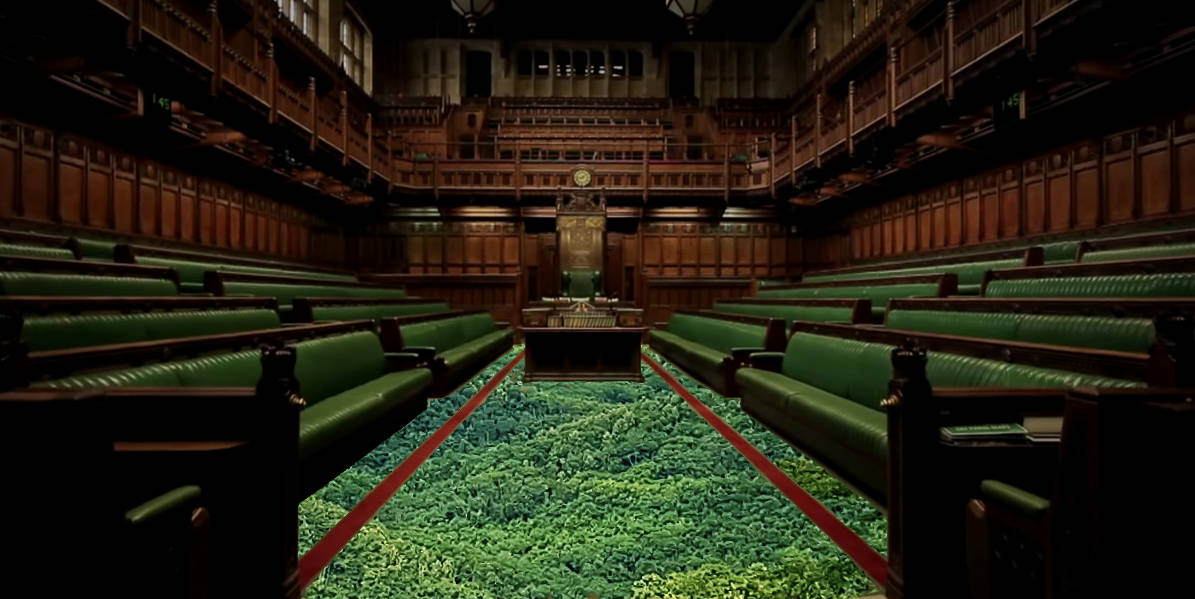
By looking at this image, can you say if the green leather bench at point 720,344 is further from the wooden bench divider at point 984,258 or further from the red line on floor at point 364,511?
the wooden bench divider at point 984,258

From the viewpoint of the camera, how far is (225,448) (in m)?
1.57

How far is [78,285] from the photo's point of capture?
3482 millimetres

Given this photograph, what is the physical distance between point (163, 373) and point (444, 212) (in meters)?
11.3

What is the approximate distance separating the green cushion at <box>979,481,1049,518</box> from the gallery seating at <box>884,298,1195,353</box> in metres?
0.68

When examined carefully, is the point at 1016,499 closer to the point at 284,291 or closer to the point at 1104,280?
the point at 1104,280

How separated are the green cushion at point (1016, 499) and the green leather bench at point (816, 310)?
3.71 m

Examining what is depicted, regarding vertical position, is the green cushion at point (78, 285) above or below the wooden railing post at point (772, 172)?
below

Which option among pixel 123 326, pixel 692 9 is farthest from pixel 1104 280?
pixel 692 9

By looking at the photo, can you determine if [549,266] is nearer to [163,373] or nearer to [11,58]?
[11,58]

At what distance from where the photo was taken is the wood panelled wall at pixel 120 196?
6.00 m

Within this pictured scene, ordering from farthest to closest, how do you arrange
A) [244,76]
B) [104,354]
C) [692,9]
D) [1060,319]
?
[692,9] → [244,76] → [1060,319] → [104,354]

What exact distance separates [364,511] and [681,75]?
19493mm

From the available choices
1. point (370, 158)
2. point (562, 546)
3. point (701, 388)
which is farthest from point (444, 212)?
point (562, 546)

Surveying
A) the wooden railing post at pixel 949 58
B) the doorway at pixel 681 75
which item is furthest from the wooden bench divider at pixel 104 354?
the doorway at pixel 681 75
